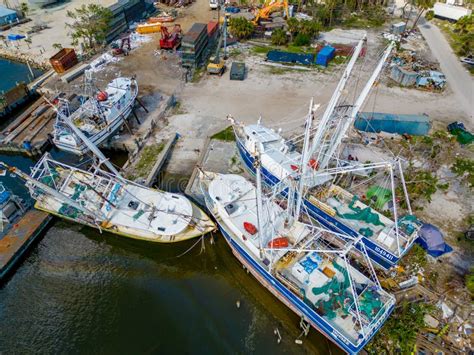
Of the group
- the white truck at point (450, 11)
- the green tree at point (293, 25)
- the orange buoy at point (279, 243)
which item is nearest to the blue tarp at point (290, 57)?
the green tree at point (293, 25)

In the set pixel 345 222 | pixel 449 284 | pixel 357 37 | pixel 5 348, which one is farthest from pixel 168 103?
pixel 357 37

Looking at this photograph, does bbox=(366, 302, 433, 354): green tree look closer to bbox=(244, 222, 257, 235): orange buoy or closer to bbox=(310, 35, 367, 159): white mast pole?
bbox=(244, 222, 257, 235): orange buoy

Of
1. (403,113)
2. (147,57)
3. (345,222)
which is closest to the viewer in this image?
(345,222)

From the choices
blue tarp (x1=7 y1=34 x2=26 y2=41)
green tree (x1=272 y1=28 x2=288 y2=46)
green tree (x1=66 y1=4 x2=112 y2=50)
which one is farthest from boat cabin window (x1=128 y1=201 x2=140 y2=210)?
blue tarp (x1=7 y1=34 x2=26 y2=41)

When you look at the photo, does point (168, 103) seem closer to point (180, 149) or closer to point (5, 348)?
point (180, 149)

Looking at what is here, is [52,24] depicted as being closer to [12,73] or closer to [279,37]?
[12,73]

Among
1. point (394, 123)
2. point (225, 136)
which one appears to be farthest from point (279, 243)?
point (394, 123)
